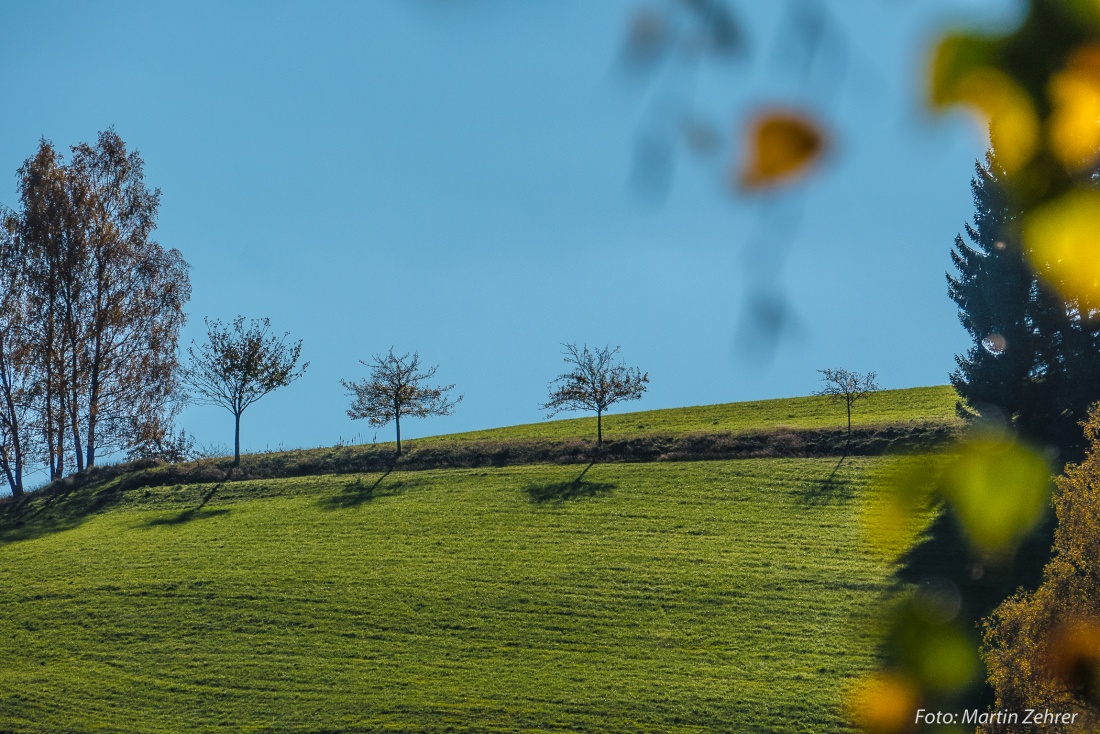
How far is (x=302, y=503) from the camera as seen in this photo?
119 ft

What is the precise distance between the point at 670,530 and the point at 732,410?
19350 mm

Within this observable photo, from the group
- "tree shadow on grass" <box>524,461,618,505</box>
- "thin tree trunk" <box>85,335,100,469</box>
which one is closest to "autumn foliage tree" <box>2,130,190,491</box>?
"thin tree trunk" <box>85,335,100,469</box>

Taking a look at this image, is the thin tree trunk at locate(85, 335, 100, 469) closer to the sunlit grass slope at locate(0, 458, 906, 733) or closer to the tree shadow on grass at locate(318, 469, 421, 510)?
the sunlit grass slope at locate(0, 458, 906, 733)

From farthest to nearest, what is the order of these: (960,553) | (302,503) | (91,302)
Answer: (91,302)
(302,503)
(960,553)

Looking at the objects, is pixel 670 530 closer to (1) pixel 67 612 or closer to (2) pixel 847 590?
(2) pixel 847 590

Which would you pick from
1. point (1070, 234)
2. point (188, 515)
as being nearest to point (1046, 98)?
point (1070, 234)

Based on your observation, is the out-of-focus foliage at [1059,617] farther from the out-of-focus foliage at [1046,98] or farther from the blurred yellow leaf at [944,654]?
the out-of-focus foliage at [1046,98]

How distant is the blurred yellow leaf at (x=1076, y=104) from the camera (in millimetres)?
1566

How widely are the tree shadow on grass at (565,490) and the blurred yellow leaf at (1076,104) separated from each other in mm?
32395

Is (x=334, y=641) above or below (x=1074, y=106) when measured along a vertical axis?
below

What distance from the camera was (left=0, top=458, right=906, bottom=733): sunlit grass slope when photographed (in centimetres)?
2023

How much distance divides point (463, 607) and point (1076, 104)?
25070 mm

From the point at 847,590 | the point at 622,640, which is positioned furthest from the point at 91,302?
the point at 847,590

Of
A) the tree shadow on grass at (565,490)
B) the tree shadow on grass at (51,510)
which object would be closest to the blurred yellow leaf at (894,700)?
the tree shadow on grass at (565,490)
